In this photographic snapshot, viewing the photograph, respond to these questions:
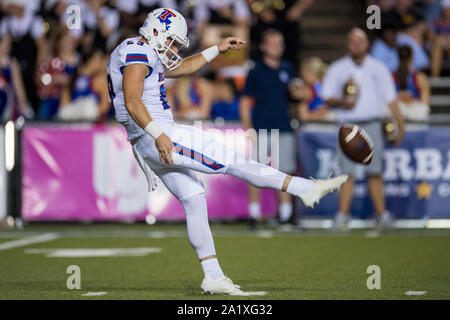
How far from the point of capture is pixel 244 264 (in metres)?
8.05

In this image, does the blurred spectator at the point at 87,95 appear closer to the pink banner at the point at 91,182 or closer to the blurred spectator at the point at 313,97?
the pink banner at the point at 91,182

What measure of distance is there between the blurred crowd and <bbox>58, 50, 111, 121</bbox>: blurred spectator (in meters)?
0.01

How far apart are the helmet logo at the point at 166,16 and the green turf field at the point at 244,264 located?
178cm

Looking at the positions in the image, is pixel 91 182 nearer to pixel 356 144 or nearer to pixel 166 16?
pixel 356 144

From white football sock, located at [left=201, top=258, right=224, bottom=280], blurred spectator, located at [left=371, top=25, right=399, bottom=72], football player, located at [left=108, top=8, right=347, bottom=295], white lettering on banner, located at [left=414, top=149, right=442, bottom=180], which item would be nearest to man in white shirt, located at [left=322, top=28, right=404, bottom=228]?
white lettering on banner, located at [left=414, top=149, right=442, bottom=180]

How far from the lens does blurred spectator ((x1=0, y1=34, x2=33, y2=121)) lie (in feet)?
39.8

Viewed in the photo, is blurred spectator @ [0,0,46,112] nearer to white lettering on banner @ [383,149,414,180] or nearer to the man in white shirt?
the man in white shirt

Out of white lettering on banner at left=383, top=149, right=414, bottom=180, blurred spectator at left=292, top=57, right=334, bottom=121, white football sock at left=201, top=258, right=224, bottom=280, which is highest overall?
blurred spectator at left=292, top=57, right=334, bottom=121

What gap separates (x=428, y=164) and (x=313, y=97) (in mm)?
2283

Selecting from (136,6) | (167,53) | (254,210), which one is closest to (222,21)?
(136,6)

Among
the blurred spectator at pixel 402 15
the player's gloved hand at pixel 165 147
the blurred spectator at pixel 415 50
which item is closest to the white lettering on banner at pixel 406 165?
the blurred spectator at pixel 415 50

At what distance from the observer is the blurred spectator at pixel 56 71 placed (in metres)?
13.2

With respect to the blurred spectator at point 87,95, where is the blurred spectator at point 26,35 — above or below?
above

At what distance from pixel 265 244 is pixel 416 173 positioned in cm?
266
